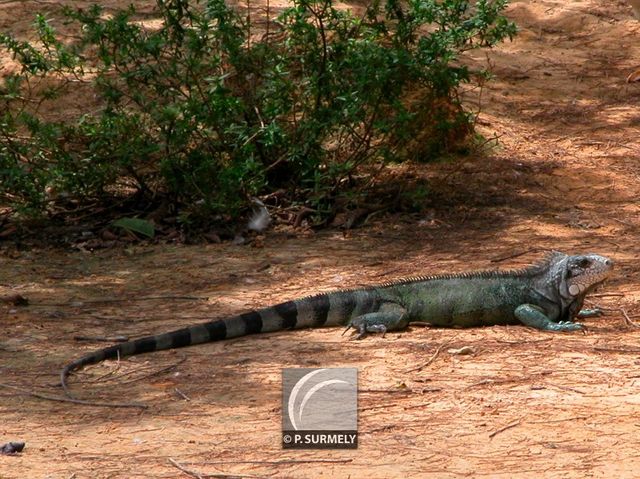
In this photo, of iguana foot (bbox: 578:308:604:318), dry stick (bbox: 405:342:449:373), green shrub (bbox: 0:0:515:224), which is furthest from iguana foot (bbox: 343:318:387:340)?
green shrub (bbox: 0:0:515:224)

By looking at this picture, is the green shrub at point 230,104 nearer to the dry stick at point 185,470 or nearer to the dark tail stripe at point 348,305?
the dark tail stripe at point 348,305

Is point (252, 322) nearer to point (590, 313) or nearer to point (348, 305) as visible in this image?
point (348, 305)

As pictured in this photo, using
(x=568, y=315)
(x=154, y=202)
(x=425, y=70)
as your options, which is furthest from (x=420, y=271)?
(x=154, y=202)

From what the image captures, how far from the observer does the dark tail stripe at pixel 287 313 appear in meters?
6.74

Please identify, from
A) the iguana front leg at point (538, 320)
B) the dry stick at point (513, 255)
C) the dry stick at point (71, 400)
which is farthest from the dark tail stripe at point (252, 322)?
the dry stick at point (513, 255)

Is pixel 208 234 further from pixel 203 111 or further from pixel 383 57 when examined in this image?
pixel 383 57

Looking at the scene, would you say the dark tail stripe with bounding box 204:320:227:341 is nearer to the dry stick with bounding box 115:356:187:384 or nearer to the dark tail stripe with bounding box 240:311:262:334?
the dark tail stripe with bounding box 240:311:262:334

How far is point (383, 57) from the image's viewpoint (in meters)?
9.05

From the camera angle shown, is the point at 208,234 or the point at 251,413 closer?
the point at 251,413

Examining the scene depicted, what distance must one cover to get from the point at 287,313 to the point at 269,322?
115mm

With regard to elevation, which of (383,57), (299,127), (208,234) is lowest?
(208,234)

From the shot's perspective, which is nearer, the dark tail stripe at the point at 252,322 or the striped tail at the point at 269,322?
the striped tail at the point at 269,322

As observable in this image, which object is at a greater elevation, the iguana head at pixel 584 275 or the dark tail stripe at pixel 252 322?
the iguana head at pixel 584 275

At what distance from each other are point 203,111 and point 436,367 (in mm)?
3937
